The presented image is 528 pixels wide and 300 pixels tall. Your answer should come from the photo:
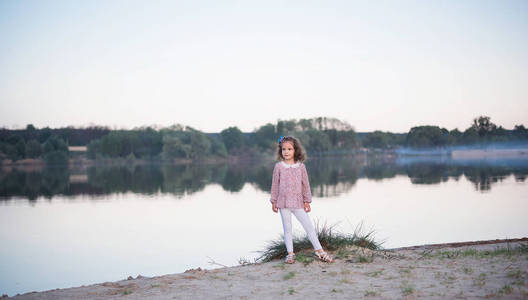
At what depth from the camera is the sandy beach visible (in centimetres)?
445

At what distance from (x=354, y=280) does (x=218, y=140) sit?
305 ft

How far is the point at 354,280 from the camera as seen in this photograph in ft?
16.7

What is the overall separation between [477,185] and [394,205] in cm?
1004

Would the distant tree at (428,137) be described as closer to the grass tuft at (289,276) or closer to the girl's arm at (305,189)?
the girl's arm at (305,189)

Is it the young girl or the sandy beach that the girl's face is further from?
the sandy beach

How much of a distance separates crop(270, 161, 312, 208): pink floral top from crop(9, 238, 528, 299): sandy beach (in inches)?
32.6

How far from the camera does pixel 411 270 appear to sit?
17.6 feet

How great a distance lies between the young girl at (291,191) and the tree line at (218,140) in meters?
53.8

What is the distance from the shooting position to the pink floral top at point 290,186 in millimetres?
6141

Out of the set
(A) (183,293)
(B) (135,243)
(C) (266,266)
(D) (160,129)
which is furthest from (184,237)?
(D) (160,129)

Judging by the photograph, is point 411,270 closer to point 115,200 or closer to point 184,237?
point 184,237

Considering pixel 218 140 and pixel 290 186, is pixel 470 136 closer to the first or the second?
pixel 218 140

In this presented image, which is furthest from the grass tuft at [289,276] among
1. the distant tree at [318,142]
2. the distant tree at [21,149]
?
the distant tree at [318,142]

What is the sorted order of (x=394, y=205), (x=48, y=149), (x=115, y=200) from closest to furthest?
(x=394, y=205)
(x=115, y=200)
(x=48, y=149)
